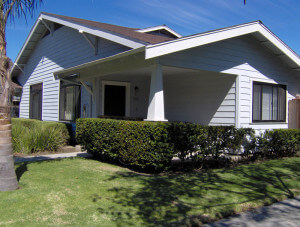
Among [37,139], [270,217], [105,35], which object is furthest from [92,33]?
[270,217]

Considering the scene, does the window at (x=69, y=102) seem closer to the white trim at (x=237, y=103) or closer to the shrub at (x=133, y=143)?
the shrub at (x=133, y=143)

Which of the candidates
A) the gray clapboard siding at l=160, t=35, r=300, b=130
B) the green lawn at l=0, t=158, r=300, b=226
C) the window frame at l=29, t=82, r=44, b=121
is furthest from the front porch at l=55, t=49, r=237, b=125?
the window frame at l=29, t=82, r=44, b=121

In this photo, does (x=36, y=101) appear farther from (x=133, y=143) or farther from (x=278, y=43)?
(x=278, y=43)

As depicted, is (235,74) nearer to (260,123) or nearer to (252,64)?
(252,64)

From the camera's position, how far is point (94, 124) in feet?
28.0

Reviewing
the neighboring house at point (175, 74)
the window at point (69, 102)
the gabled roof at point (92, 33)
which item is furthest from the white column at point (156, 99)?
the window at point (69, 102)

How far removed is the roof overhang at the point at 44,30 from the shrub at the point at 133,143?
2054mm

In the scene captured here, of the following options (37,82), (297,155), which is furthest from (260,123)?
(37,82)

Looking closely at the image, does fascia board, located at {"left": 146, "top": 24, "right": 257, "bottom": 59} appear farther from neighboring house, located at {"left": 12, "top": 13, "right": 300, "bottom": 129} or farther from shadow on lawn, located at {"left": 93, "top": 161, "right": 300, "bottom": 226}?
shadow on lawn, located at {"left": 93, "top": 161, "right": 300, "bottom": 226}

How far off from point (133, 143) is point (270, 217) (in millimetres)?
3448

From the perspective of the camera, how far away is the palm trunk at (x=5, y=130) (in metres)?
5.14

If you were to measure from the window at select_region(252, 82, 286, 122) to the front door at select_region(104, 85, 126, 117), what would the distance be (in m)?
5.03

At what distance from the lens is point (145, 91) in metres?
12.7

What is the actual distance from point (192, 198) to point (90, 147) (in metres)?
4.48
